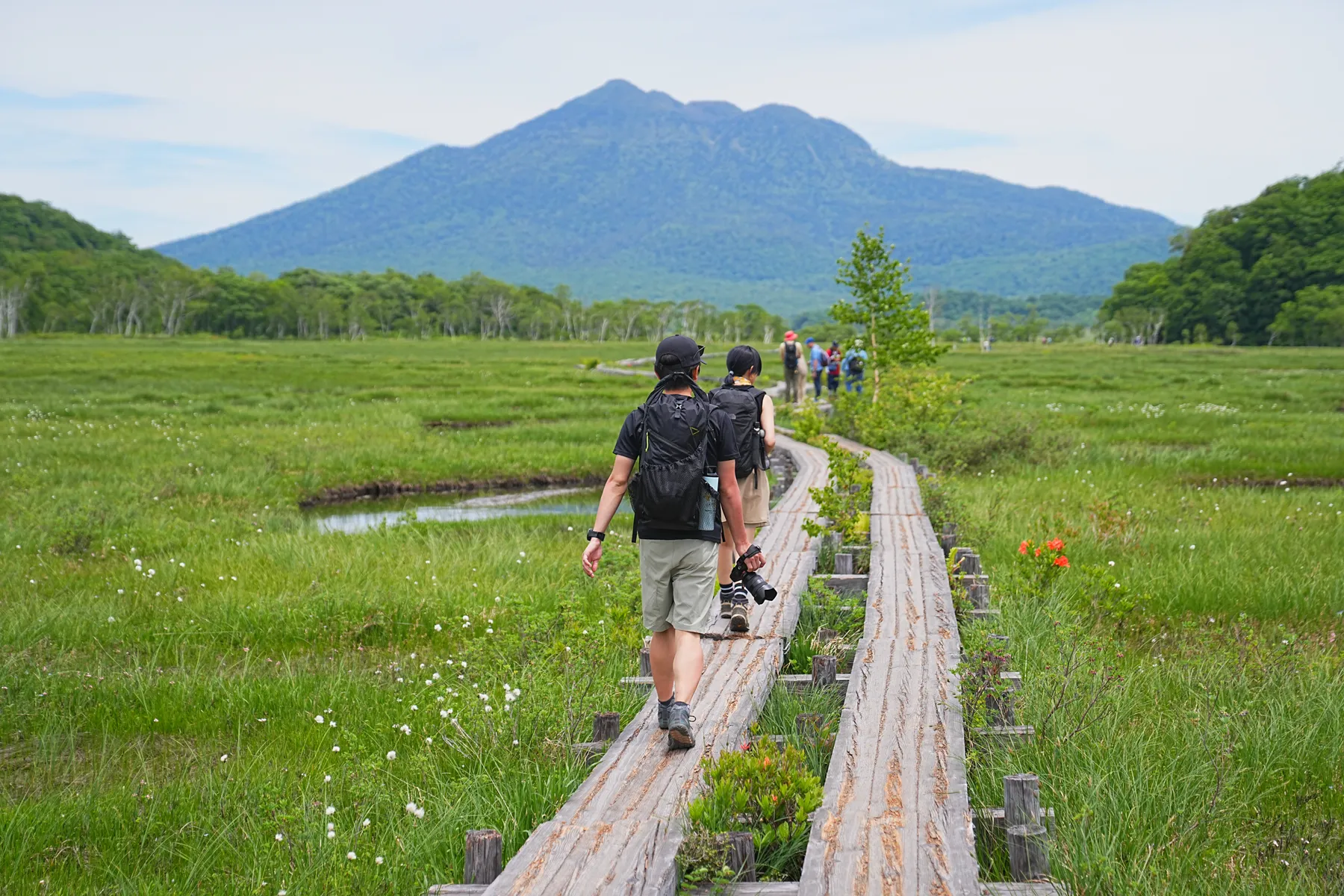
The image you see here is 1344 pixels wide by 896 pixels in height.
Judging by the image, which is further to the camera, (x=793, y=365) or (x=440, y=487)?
(x=793, y=365)

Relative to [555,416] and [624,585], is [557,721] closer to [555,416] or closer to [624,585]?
[624,585]

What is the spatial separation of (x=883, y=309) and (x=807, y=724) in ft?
58.9

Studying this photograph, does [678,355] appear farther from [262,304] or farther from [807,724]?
[262,304]

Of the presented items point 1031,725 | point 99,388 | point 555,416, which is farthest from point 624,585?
point 99,388

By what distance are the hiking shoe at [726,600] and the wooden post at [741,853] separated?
7.48 ft

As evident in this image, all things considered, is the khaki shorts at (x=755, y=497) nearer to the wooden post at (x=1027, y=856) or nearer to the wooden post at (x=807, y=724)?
the wooden post at (x=807, y=724)

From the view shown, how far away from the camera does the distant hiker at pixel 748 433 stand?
7.89 meters

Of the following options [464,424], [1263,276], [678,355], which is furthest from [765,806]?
[1263,276]

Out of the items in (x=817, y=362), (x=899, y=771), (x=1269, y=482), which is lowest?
(x=1269, y=482)

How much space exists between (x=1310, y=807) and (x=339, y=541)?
1065cm

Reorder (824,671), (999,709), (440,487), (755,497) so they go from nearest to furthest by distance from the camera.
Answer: (999,709) → (824,671) → (755,497) → (440,487)

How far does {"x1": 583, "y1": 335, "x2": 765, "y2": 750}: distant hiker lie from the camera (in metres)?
5.27

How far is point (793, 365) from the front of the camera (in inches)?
1002

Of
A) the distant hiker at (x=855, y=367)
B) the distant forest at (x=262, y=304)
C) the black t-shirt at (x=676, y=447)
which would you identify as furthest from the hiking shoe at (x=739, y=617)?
the distant forest at (x=262, y=304)
